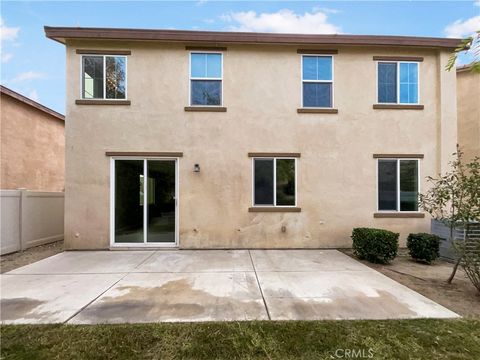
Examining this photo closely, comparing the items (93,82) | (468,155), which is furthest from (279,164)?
(468,155)

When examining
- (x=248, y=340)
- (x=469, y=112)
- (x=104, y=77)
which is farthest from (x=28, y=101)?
(x=469, y=112)

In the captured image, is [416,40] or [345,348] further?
[416,40]

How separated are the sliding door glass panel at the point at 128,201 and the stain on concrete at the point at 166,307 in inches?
134

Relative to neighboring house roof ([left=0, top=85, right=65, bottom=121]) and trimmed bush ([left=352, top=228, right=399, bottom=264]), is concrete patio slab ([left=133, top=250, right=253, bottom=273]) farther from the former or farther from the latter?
neighboring house roof ([left=0, top=85, right=65, bottom=121])

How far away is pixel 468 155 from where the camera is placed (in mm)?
10711

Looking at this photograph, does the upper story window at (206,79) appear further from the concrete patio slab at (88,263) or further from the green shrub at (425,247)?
the green shrub at (425,247)

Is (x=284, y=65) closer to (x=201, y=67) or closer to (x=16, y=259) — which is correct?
(x=201, y=67)

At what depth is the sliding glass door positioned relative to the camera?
26.3ft

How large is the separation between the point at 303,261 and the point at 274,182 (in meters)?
2.47

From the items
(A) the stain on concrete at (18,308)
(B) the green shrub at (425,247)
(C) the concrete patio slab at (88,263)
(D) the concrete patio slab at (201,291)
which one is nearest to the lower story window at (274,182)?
(D) the concrete patio slab at (201,291)

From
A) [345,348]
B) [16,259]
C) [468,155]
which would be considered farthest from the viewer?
[468,155]

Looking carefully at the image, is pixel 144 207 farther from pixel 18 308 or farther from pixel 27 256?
pixel 18 308

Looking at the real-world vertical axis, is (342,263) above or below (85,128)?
below

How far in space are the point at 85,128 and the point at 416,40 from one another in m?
10.2
